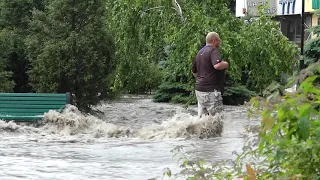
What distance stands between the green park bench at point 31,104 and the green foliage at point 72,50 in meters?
1.22

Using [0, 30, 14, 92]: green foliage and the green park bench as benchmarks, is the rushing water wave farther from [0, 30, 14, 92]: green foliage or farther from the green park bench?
[0, 30, 14, 92]: green foliage

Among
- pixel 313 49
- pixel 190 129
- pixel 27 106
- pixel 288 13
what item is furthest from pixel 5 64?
pixel 288 13

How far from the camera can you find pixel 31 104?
42.6ft

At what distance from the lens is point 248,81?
2342cm

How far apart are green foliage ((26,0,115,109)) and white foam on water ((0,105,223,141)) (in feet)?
5.76

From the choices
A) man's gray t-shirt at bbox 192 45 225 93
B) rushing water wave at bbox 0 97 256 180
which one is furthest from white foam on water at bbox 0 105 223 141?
man's gray t-shirt at bbox 192 45 225 93

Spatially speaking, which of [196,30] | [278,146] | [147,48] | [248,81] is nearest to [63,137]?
[196,30]

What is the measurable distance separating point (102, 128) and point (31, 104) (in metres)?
1.85

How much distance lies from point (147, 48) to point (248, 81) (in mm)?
7040

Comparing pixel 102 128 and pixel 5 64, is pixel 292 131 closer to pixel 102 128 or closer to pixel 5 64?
pixel 102 128

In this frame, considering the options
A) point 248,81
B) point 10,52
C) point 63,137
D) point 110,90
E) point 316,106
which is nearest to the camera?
point 316,106

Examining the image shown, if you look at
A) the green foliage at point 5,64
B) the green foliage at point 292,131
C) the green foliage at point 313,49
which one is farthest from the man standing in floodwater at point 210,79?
the green foliage at point 313,49

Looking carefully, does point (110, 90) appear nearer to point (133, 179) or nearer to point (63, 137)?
point (63, 137)

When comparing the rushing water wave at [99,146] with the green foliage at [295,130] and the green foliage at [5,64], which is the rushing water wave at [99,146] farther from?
the green foliage at [295,130]
